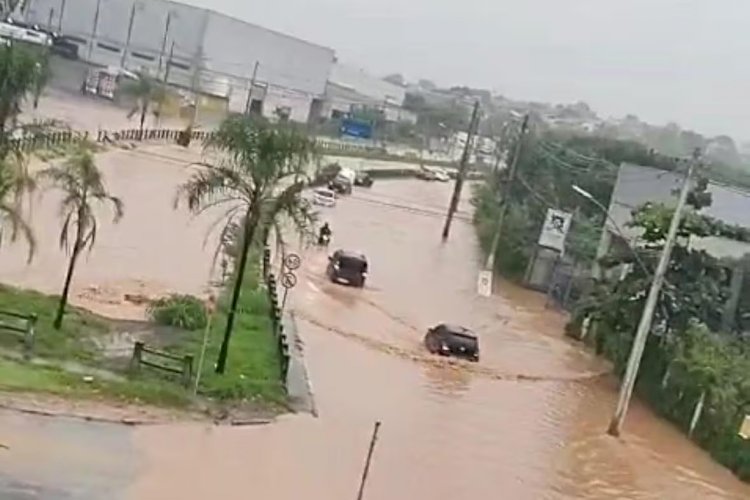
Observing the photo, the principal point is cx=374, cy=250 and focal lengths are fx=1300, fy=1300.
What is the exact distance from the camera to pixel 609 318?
106ft

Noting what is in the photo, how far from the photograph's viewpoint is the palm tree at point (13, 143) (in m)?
22.5

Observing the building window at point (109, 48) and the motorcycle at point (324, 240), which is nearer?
the motorcycle at point (324, 240)

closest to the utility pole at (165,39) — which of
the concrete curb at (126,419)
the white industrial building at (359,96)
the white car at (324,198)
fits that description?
the white industrial building at (359,96)

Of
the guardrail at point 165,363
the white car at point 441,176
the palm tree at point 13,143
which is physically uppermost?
the palm tree at point 13,143

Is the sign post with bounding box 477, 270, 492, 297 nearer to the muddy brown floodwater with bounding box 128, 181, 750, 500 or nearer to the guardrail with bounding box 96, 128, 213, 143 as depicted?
the muddy brown floodwater with bounding box 128, 181, 750, 500

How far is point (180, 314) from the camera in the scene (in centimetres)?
2725

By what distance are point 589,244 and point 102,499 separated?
104 feet

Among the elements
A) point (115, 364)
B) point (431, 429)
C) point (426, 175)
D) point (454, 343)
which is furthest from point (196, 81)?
point (115, 364)

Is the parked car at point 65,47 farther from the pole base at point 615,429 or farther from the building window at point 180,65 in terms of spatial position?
the pole base at point 615,429

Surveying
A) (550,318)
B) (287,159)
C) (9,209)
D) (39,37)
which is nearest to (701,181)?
(550,318)

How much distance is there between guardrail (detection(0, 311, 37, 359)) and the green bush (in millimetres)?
4019

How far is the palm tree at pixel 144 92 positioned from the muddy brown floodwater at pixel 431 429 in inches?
1734

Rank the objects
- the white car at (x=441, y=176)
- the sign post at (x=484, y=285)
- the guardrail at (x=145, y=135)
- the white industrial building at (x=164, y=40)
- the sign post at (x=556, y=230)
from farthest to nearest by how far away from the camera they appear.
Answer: the white industrial building at (x=164, y=40)
the white car at (x=441, y=176)
the guardrail at (x=145, y=135)
the sign post at (x=556, y=230)
the sign post at (x=484, y=285)

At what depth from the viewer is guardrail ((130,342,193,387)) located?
22.2m
